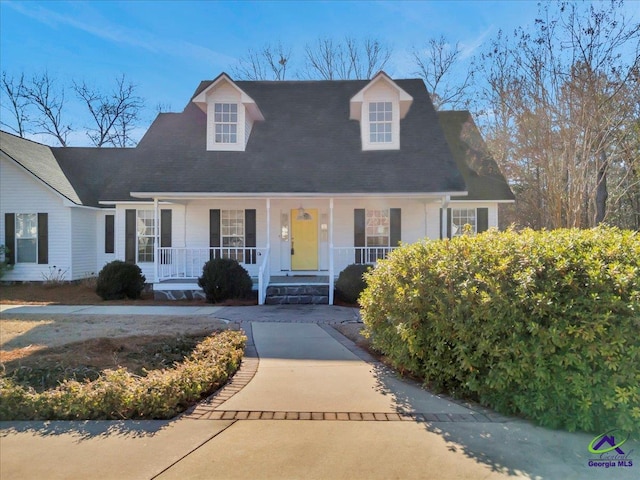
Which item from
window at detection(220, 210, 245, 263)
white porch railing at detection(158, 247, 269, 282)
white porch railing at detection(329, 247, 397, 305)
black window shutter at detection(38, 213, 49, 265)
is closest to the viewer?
white porch railing at detection(329, 247, 397, 305)

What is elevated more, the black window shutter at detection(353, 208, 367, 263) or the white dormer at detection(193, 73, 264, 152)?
the white dormer at detection(193, 73, 264, 152)

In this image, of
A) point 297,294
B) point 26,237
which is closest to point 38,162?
point 26,237

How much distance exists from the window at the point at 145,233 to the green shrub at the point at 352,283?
794 centimetres

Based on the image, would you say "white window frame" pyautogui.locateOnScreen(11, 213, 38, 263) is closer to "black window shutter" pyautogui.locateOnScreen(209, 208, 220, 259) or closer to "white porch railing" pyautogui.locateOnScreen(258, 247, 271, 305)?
"black window shutter" pyautogui.locateOnScreen(209, 208, 220, 259)

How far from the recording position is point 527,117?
12594 millimetres

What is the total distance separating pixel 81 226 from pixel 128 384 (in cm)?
1380

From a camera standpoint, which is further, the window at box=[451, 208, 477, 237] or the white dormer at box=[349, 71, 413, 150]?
the window at box=[451, 208, 477, 237]

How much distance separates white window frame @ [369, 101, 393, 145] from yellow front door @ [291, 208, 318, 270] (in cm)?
328

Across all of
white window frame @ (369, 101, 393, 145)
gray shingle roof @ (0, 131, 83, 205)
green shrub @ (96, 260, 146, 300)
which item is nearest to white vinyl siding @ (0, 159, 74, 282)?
gray shingle roof @ (0, 131, 83, 205)

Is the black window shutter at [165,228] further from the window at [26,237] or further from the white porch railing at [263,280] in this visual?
the window at [26,237]

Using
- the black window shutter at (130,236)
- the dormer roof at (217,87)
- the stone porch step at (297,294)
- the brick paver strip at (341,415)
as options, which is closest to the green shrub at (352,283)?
the stone porch step at (297,294)

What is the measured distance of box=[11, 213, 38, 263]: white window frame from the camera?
15203 millimetres

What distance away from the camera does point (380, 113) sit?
1362cm

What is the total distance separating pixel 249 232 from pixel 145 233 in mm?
4421
